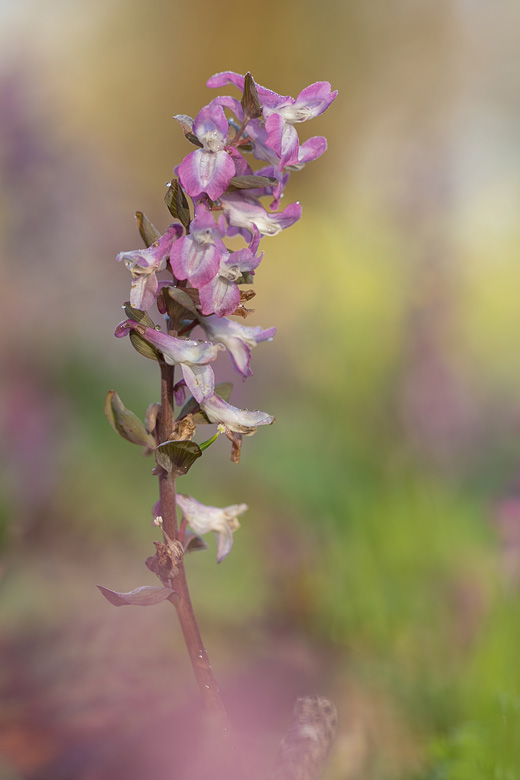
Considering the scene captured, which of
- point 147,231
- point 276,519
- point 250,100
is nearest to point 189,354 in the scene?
point 147,231

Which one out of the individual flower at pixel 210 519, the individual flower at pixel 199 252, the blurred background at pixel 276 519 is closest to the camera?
the individual flower at pixel 199 252

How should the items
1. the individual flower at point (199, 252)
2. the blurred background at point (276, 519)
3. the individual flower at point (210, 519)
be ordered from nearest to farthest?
the individual flower at point (199, 252), the individual flower at point (210, 519), the blurred background at point (276, 519)

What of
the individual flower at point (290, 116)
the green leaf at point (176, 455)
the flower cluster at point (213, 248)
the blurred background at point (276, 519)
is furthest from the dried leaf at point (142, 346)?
the blurred background at point (276, 519)

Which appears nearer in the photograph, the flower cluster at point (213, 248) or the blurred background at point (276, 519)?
the flower cluster at point (213, 248)

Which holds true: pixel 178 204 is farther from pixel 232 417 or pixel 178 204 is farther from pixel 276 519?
pixel 276 519

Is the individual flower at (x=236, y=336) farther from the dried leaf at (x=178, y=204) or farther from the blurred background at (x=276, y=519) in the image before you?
the blurred background at (x=276, y=519)

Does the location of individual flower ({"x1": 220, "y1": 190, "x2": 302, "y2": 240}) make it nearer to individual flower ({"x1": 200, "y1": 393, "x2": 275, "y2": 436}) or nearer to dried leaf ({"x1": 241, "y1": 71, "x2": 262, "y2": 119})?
dried leaf ({"x1": 241, "y1": 71, "x2": 262, "y2": 119})

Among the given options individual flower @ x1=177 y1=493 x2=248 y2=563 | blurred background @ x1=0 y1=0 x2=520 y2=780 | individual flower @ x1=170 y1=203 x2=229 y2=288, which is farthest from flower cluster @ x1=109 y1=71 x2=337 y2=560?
blurred background @ x1=0 y1=0 x2=520 y2=780

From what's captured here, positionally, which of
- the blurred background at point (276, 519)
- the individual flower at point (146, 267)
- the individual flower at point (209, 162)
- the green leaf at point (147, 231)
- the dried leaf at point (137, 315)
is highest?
the individual flower at point (209, 162)
